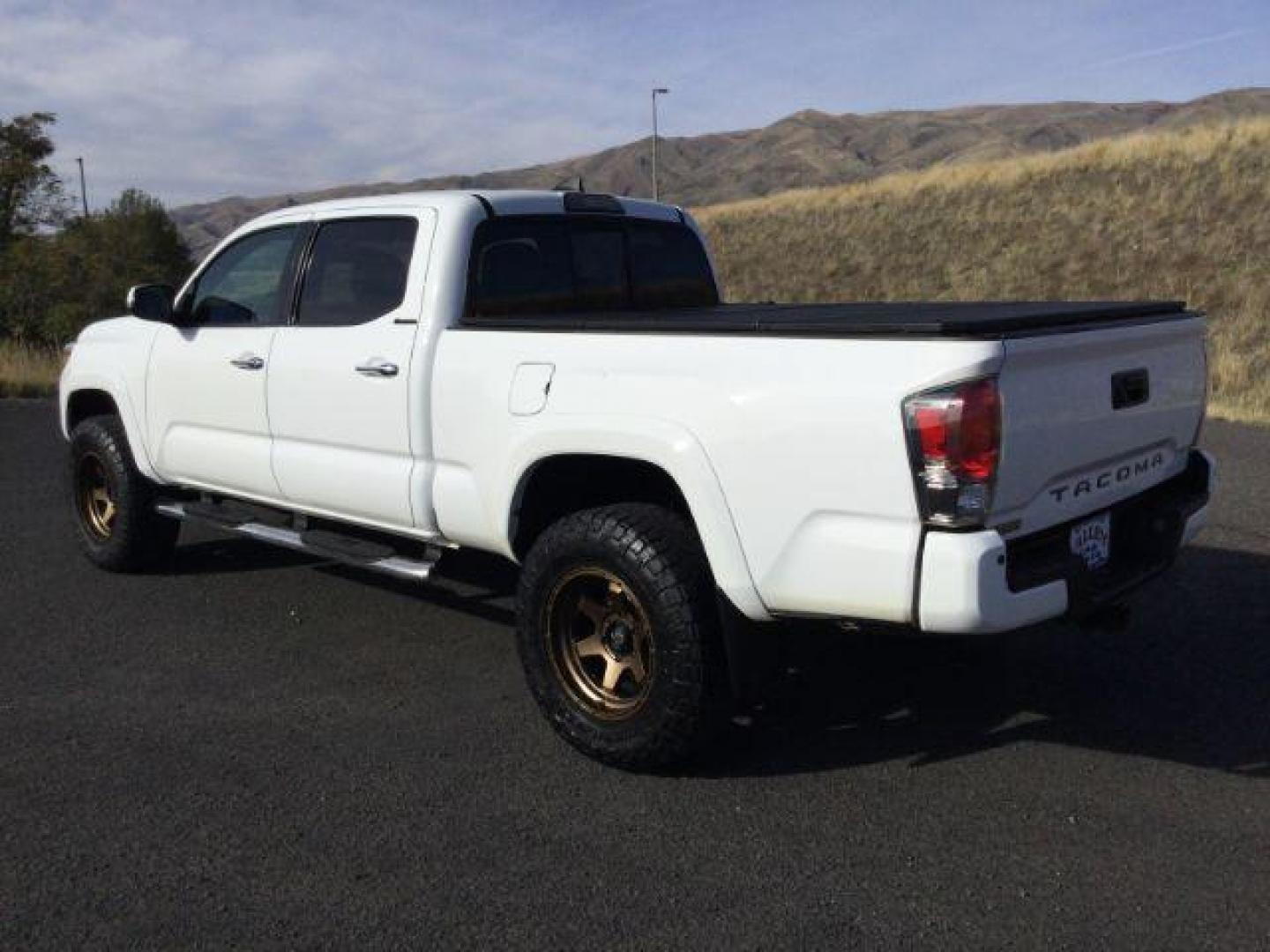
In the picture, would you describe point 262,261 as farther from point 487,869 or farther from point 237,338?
point 487,869

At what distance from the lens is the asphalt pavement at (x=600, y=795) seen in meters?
2.90

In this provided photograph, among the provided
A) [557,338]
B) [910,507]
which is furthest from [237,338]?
[910,507]

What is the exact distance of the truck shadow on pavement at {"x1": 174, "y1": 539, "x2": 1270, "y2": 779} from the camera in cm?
389

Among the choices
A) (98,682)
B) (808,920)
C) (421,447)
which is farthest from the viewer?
(98,682)

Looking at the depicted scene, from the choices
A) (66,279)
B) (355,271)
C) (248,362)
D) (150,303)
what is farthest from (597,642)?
(66,279)

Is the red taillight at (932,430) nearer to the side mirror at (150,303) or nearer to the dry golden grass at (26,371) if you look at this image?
the side mirror at (150,303)

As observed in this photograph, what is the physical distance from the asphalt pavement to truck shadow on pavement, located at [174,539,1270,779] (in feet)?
0.05

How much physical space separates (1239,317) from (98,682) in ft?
61.6

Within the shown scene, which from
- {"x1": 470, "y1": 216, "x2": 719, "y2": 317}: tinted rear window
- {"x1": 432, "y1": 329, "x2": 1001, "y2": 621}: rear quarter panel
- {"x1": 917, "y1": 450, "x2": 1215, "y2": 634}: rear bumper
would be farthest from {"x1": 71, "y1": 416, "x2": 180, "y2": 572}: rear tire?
{"x1": 917, "y1": 450, "x2": 1215, "y2": 634}: rear bumper

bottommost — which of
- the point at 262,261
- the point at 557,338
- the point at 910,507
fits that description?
the point at 910,507

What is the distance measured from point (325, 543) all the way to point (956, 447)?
284 cm

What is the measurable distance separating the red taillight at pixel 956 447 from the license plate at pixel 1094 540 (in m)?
0.63

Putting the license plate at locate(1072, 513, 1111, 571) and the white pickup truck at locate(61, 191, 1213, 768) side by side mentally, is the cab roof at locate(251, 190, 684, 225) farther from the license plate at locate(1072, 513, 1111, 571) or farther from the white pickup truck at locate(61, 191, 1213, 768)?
the license plate at locate(1072, 513, 1111, 571)

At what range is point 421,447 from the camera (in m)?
4.31
